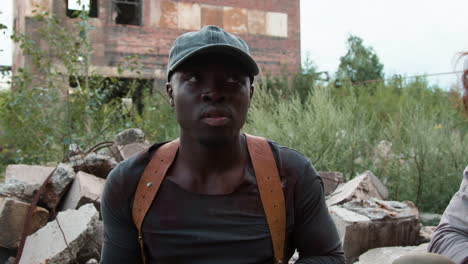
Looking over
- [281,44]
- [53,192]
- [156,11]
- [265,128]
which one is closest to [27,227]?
[53,192]

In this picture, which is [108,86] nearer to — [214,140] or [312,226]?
[214,140]

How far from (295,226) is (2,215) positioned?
2747 millimetres

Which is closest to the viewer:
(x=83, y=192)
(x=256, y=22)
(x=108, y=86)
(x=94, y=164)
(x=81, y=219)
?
(x=81, y=219)

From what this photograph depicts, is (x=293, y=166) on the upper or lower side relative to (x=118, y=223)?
upper

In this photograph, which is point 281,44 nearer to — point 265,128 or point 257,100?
point 257,100

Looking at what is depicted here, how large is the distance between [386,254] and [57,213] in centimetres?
271

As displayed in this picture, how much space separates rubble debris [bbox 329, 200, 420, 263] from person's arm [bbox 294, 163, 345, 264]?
180 centimetres

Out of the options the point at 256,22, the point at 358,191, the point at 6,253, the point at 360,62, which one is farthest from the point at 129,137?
the point at 360,62

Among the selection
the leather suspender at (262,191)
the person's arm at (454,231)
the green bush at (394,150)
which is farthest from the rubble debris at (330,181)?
the leather suspender at (262,191)

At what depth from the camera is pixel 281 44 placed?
1583cm

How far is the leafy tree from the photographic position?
25547mm

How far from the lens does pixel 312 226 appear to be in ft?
5.80

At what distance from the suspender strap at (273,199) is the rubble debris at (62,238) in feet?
6.89

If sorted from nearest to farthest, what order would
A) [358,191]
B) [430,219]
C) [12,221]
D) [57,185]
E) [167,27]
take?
[12,221] → [57,185] → [358,191] → [430,219] → [167,27]
